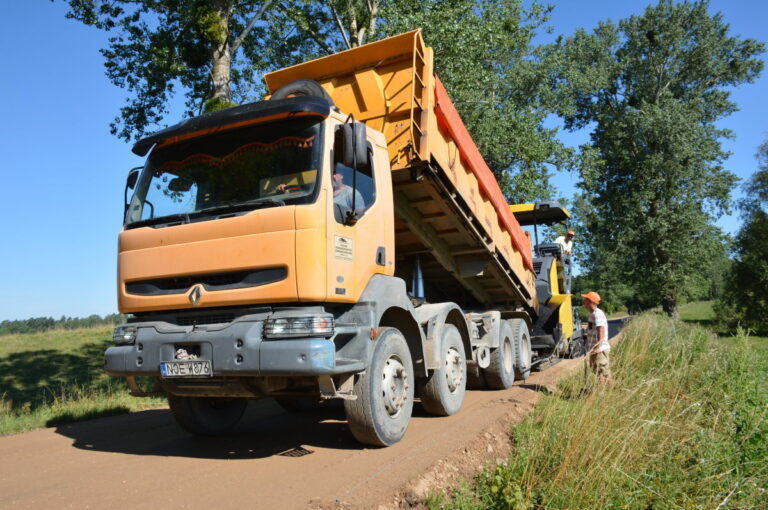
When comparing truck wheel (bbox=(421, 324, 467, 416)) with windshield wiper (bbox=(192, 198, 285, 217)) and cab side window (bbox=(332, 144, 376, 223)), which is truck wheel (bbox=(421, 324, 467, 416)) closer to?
cab side window (bbox=(332, 144, 376, 223))

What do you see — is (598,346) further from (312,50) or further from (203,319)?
(312,50)

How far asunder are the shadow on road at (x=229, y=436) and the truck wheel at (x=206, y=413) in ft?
0.36

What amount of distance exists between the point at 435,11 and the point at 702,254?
1733cm

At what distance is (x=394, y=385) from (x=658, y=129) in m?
25.2

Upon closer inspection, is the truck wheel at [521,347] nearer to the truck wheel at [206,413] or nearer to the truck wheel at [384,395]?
the truck wheel at [384,395]

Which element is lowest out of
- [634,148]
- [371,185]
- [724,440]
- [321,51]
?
[724,440]

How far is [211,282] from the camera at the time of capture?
436cm

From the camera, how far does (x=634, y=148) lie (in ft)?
88.7

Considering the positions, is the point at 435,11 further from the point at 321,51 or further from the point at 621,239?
the point at 621,239

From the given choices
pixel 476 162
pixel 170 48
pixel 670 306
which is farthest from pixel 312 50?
pixel 670 306

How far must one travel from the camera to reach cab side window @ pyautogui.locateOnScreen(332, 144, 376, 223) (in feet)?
14.7

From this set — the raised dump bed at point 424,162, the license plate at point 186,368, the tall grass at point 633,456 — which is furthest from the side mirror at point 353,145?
the tall grass at point 633,456

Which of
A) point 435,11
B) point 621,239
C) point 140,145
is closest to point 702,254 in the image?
point 621,239

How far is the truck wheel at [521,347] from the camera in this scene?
8.48 meters
